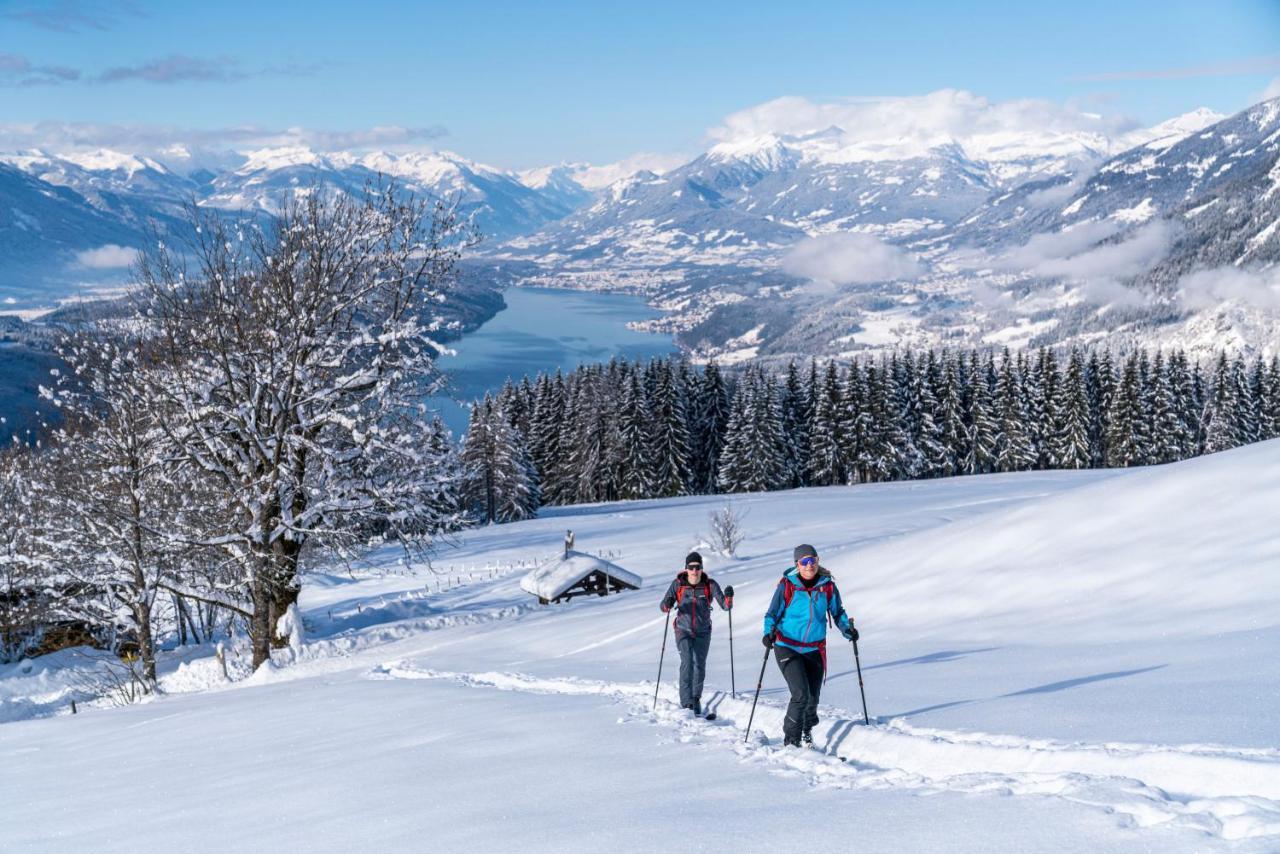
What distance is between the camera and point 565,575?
27875 millimetres

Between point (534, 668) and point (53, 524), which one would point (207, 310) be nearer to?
point (53, 524)

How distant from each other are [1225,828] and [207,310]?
60.9 ft

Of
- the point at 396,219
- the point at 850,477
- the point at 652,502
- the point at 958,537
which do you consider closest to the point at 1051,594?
the point at 958,537

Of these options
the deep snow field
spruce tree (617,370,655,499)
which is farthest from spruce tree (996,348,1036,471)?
the deep snow field

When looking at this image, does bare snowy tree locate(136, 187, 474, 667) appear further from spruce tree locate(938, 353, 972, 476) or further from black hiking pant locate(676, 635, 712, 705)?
spruce tree locate(938, 353, 972, 476)

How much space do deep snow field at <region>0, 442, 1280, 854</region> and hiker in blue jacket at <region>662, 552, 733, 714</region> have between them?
0.47 m

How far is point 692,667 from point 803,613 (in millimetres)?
2285

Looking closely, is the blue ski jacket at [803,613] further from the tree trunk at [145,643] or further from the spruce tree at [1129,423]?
the spruce tree at [1129,423]

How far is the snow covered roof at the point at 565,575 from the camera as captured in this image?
27594mm

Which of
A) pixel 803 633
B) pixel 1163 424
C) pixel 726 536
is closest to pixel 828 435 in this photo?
pixel 1163 424

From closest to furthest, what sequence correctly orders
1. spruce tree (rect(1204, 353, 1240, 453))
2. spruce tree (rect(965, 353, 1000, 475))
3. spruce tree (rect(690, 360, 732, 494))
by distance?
spruce tree (rect(1204, 353, 1240, 453)) < spruce tree (rect(965, 353, 1000, 475)) < spruce tree (rect(690, 360, 732, 494))

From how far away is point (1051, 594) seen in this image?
12.6 meters

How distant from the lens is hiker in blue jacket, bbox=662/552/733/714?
31.8 feet

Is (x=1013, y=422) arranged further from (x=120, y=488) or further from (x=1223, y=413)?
(x=120, y=488)
